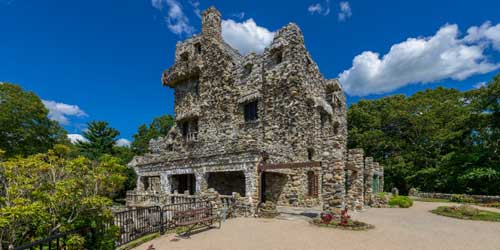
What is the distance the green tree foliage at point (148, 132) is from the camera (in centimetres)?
3853

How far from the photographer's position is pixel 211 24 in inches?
907

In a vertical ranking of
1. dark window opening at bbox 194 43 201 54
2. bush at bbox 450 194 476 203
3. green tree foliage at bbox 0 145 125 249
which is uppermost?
dark window opening at bbox 194 43 201 54

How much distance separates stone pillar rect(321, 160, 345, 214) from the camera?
10796 mm

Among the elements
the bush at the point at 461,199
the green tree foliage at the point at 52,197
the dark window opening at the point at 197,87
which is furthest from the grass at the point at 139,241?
the bush at the point at 461,199

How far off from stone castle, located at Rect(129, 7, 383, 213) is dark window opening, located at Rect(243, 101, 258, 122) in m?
0.09

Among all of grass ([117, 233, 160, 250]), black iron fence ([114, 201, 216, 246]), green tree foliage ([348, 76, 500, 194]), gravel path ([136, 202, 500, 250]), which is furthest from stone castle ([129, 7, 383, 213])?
green tree foliage ([348, 76, 500, 194])

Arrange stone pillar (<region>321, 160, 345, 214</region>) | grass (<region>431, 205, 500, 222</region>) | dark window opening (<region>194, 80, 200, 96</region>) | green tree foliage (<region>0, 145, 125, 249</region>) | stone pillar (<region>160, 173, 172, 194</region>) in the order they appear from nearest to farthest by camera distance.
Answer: green tree foliage (<region>0, 145, 125, 249</region>)
stone pillar (<region>321, 160, 345, 214</region>)
grass (<region>431, 205, 500, 222</region>)
stone pillar (<region>160, 173, 172, 194</region>)
dark window opening (<region>194, 80, 200, 96</region>)

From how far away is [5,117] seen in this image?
73.7ft

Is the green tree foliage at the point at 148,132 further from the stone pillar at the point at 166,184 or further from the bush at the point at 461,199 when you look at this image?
the bush at the point at 461,199

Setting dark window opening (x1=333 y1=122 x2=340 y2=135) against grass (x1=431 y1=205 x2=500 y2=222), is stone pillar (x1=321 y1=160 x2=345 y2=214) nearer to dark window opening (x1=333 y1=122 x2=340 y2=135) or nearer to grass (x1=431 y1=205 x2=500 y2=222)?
grass (x1=431 y1=205 x2=500 y2=222)

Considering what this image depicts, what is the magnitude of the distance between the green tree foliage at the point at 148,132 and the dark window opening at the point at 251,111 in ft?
76.3

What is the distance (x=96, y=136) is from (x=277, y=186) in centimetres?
2967

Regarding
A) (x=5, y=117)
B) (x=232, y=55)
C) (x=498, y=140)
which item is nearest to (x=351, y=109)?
(x=498, y=140)

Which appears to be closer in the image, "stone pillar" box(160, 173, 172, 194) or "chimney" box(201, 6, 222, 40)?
"stone pillar" box(160, 173, 172, 194)
